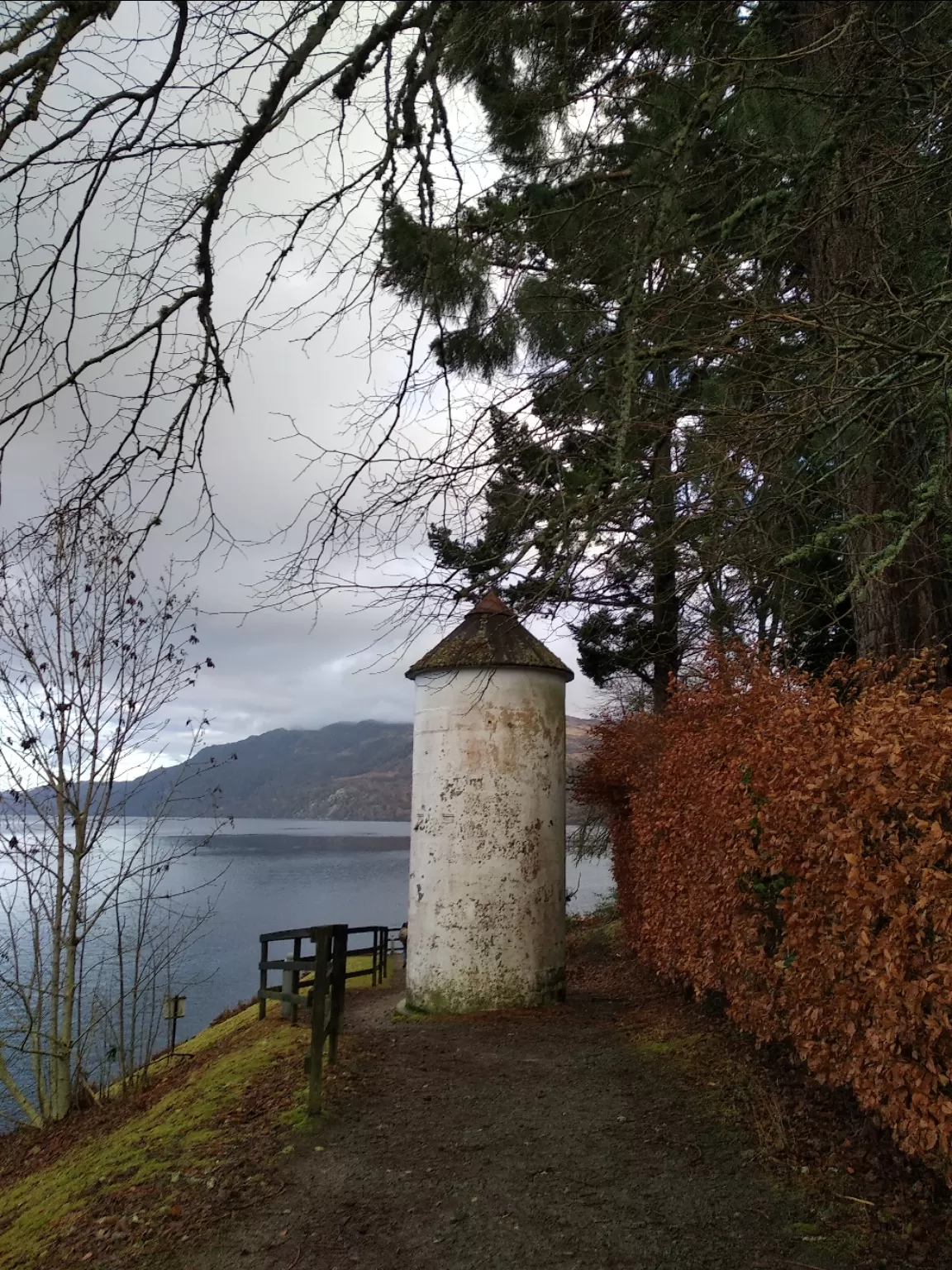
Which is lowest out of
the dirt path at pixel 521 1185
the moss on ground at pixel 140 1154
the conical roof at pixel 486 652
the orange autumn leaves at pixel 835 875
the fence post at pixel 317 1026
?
the moss on ground at pixel 140 1154

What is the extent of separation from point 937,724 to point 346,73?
12.1 ft

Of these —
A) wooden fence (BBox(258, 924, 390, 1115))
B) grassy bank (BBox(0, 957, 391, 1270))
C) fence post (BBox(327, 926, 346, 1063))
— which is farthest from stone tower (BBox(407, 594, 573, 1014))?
fence post (BBox(327, 926, 346, 1063))

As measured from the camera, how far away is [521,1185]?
207 inches

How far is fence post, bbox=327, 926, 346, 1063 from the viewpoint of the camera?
23.2ft

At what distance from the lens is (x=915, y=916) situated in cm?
412

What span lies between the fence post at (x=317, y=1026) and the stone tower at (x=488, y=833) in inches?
166

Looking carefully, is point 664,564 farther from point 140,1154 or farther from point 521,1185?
point 140,1154

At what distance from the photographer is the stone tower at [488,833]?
418 inches

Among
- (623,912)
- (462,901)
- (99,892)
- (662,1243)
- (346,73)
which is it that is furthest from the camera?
(623,912)

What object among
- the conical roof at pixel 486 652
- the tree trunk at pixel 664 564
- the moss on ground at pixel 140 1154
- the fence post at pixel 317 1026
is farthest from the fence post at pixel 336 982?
the conical roof at pixel 486 652

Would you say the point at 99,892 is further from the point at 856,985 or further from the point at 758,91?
the point at 758,91

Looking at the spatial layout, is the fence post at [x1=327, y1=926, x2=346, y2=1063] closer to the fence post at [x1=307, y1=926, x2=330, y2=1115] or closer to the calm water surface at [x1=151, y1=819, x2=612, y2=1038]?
the fence post at [x1=307, y1=926, x2=330, y2=1115]

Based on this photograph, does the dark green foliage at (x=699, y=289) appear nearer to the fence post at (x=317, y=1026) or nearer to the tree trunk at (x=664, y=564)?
the tree trunk at (x=664, y=564)

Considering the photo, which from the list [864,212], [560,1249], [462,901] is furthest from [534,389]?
[462,901]
